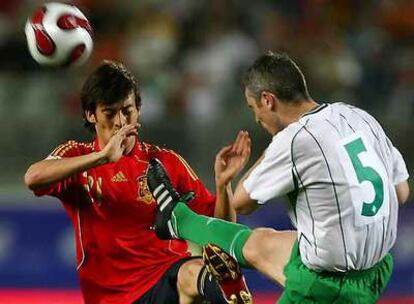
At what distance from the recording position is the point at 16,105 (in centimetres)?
862

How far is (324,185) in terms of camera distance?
4625 mm

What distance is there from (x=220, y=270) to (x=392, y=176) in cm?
85

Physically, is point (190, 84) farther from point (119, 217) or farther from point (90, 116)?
point (119, 217)

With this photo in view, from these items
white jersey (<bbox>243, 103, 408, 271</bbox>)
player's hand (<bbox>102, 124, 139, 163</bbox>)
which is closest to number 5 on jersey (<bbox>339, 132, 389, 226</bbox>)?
white jersey (<bbox>243, 103, 408, 271</bbox>)

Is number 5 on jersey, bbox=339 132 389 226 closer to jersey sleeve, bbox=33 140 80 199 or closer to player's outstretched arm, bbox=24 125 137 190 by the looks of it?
player's outstretched arm, bbox=24 125 137 190

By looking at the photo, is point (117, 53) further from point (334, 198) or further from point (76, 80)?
point (334, 198)

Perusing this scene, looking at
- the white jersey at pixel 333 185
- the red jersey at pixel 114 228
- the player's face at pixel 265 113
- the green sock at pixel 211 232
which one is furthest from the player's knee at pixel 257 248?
the player's face at pixel 265 113

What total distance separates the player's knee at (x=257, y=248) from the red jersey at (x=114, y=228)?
15.5 inches

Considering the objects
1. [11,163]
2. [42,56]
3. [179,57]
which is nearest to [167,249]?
[42,56]

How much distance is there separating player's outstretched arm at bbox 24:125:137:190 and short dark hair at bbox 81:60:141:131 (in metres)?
0.27

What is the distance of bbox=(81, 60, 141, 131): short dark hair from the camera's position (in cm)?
533

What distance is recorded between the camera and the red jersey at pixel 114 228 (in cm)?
531

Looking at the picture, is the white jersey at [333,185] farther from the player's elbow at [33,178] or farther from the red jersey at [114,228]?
the player's elbow at [33,178]

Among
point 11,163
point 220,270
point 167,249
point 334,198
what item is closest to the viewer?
point 334,198
